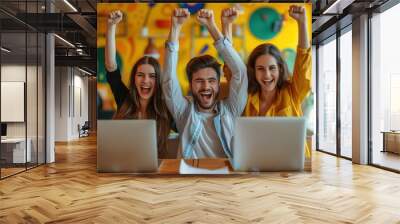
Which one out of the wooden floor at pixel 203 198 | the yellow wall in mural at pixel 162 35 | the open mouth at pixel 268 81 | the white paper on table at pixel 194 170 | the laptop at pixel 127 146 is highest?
the yellow wall in mural at pixel 162 35

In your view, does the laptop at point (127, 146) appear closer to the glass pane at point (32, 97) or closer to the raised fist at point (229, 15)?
the glass pane at point (32, 97)

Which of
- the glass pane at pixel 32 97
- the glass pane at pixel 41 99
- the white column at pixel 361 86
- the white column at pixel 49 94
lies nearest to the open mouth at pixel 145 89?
the glass pane at pixel 32 97

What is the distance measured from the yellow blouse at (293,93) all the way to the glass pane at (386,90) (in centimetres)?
185

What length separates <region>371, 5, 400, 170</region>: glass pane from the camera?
753 cm

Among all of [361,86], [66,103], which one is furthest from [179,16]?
[66,103]

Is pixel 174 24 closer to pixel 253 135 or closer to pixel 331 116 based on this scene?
pixel 253 135

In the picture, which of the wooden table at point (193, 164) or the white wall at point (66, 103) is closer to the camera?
the wooden table at point (193, 164)

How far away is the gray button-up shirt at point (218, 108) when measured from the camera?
7.00 m

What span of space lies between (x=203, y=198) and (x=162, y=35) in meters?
3.28

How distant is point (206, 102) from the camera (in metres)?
7.00

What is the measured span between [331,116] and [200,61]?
512 cm

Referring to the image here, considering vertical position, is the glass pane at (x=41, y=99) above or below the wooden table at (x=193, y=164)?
above

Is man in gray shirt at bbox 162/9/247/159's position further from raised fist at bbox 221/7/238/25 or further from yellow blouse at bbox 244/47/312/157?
yellow blouse at bbox 244/47/312/157

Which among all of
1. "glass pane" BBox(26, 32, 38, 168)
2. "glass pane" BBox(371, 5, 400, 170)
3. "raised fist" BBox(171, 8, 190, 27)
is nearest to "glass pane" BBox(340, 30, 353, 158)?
Answer: "glass pane" BBox(371, 5, 400, 170)
